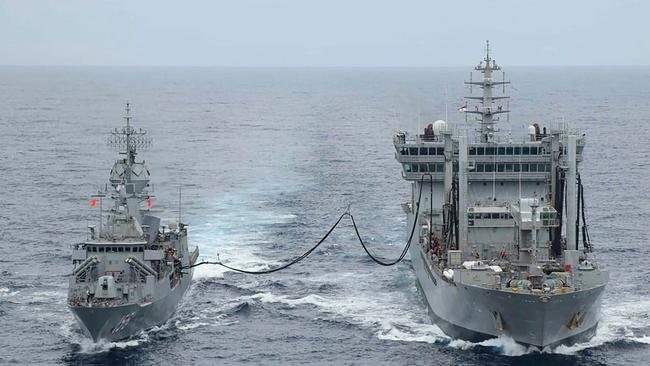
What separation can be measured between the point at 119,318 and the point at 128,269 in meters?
6.43

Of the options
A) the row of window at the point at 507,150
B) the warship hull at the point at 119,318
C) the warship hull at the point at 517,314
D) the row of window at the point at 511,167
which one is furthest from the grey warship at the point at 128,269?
the row of window at the point at 511,167

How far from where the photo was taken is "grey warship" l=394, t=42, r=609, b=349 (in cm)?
6719

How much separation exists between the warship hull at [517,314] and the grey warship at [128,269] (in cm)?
1864

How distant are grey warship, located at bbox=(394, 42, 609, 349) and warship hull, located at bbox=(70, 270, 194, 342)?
18.2 m

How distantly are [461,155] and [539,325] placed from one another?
1533 cm

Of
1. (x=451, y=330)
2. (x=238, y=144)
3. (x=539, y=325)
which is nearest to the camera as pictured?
(x=539, y=325)

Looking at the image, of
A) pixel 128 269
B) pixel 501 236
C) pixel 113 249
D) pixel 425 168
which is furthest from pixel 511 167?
pixel 113 249

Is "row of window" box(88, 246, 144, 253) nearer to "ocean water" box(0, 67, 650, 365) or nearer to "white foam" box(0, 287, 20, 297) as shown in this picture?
"ocean water" box(0, 67, 650, 365)

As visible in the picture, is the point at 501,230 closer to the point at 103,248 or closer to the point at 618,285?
the point at 618,285

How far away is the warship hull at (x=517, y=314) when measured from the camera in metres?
65.9

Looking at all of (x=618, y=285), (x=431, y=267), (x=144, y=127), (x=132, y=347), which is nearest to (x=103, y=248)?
(x=132, y=347)

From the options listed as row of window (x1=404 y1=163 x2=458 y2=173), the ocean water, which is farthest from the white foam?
row of window (x1=404 y1=163 x2=458 y2=173)

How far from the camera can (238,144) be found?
170125 millimetres

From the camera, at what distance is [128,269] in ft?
248
